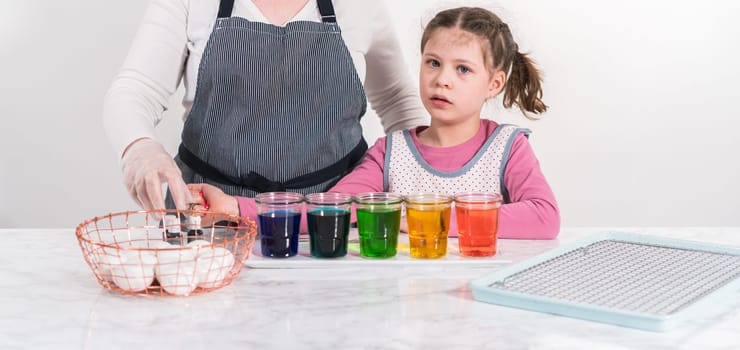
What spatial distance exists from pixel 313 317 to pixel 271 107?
0.90m

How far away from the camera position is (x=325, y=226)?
1431 mm

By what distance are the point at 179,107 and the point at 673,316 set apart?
2.28 meters

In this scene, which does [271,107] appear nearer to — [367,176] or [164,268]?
[367,176]

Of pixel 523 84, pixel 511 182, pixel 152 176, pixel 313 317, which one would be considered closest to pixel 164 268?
pixel 313 317

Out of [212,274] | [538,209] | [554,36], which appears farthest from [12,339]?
[554,36]

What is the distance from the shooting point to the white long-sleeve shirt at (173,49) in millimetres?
1902

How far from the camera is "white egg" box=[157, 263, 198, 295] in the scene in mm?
1232

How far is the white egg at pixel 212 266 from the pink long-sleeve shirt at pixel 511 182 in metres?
0.44

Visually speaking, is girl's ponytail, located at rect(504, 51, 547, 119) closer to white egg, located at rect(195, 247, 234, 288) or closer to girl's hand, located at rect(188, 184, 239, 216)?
girl's hand, located at rect(188, 184, 239, 216)

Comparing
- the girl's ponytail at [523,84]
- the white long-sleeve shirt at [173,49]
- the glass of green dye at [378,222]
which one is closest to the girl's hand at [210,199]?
the white long-sleeve shirt at [173,49]

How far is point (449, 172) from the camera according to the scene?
1.91 metres

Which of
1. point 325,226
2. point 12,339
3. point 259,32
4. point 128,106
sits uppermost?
point 259,32

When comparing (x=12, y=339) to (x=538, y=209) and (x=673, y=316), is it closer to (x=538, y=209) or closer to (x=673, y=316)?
(x=673, y=316)

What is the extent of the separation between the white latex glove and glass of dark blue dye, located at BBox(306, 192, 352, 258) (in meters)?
0.24
